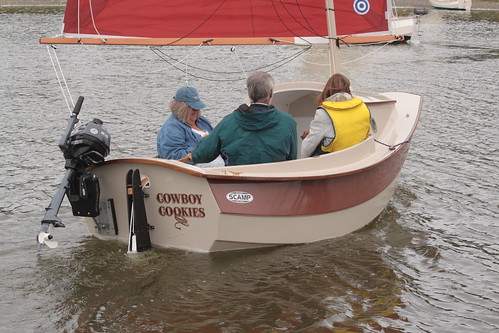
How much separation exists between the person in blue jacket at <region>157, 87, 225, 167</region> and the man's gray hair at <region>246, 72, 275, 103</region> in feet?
2.80

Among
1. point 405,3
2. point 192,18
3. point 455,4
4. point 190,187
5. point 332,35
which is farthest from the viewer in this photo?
point 405,3

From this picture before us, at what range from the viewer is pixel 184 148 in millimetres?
7387

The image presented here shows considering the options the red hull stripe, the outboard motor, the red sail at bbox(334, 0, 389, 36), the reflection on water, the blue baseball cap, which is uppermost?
the red sail at bbox(334, 0, 389, 36)

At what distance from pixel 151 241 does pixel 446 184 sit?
508cm

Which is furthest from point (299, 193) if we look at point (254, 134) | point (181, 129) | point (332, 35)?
point (332, 35)

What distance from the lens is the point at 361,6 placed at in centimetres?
947

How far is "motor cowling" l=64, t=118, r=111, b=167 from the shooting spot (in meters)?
6.59

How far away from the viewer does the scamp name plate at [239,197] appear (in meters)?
6.48

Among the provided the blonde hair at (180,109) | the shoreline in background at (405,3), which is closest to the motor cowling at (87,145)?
the blonde hair at (180,109)

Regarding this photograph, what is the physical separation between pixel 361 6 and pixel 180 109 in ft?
11.2

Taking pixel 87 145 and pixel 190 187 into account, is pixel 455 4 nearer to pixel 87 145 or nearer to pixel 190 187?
pixel 190 187

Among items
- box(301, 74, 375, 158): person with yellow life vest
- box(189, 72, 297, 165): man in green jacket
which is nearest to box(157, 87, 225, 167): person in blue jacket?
box(189, 72, 297, 165): man in green jacket

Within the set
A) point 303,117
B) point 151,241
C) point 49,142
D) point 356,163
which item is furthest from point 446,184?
point 49,142

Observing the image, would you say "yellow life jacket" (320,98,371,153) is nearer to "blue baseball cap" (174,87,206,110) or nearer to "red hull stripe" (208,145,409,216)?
→ "red hull stripe" (208,145,409,216)
